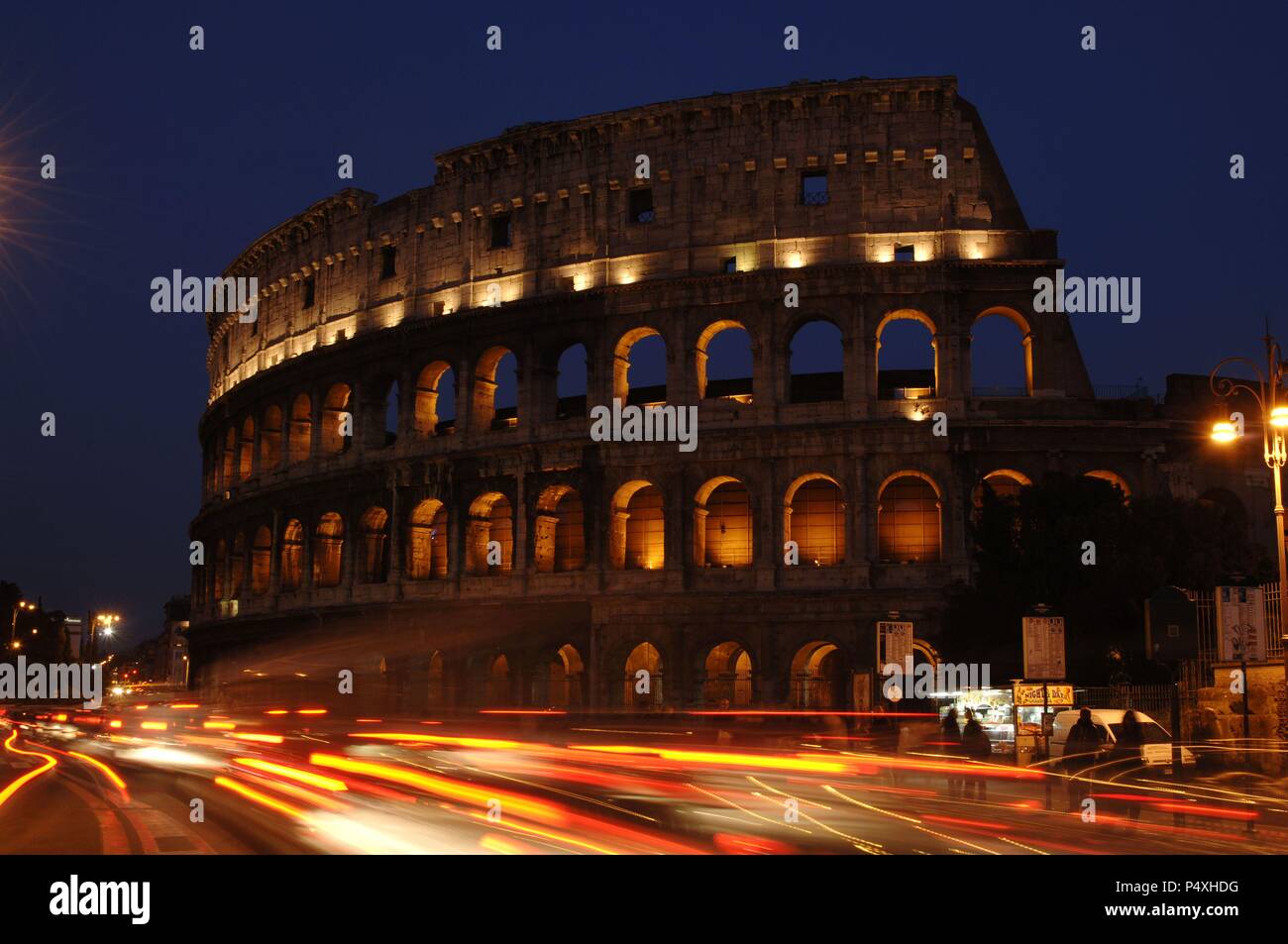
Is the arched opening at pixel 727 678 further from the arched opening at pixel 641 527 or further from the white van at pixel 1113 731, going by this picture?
the white van at pixel 1113 731

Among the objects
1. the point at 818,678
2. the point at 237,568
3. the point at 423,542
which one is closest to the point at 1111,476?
the point at 818,678

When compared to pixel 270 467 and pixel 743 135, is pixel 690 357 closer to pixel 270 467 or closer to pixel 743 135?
pixel 743 135

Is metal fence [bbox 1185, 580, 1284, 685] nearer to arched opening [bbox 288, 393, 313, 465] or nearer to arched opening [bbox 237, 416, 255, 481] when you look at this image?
arched opening [bbox 288, 393, 313, 465]

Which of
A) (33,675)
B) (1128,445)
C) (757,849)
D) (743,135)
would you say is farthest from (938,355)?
(33,675)

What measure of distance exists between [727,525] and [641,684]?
4.82 m

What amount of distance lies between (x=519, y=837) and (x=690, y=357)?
80.8 ft

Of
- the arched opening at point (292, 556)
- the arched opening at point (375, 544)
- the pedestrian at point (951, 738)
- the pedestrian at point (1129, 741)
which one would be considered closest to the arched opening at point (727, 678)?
the pedestrian at point (951, 738)

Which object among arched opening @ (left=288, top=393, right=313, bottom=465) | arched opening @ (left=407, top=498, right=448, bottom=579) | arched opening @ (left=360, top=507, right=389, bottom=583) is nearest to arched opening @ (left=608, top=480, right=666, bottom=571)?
arched opening @ (left=407, top=498, right=448, bottom=579)

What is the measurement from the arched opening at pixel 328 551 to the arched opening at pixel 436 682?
5.55 metres

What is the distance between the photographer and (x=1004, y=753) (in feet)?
68.4

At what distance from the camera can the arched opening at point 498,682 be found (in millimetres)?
35344

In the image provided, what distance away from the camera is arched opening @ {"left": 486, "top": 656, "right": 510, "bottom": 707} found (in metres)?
35.3

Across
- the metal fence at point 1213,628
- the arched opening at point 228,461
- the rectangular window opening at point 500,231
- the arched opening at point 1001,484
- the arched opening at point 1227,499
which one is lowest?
the metal fence at point 1213,628

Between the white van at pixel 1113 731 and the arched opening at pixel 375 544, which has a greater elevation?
the arched opening at pixel 375 544
